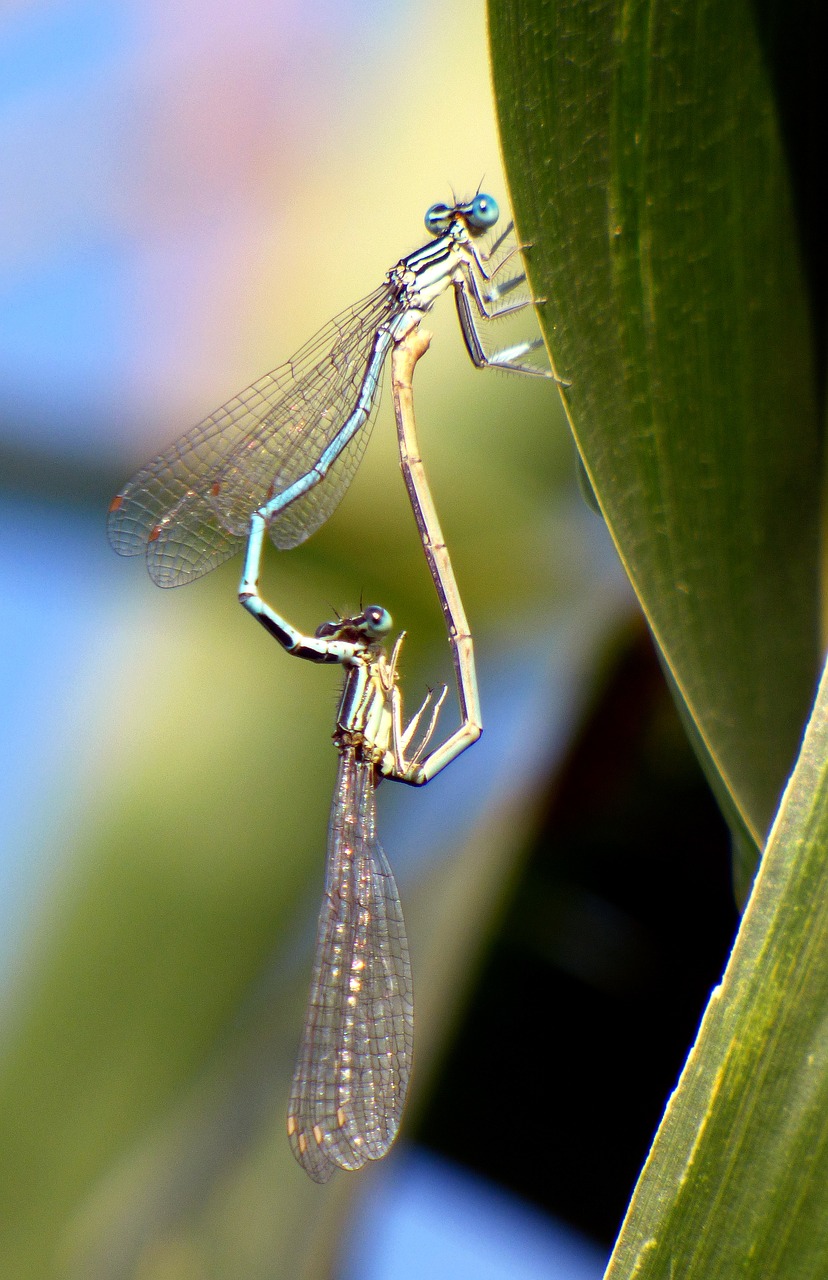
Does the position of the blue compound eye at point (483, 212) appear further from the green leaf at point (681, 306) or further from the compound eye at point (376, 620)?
the green leaf at point (681, 306)

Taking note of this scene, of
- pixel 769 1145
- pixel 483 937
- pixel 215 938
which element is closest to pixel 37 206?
pixel 215 938

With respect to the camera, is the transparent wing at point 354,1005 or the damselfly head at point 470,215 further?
the damselfly head at point 470,215

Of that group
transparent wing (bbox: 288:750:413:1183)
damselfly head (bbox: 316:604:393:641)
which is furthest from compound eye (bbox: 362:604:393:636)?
transparent wing (bbox: 288:750:413:1183)

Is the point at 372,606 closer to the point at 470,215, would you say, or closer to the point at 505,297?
the point at 505,297

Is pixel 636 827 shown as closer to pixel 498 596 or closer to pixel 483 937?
pixel 483 937

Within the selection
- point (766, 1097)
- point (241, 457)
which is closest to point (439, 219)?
point (241, 457)

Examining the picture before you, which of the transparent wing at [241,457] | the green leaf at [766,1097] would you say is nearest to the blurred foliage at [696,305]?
the green leaf at [766,1097]

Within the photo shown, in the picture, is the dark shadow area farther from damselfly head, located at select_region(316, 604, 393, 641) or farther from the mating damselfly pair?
damselfly head, located at select_region(316, 604, 393, 641)
